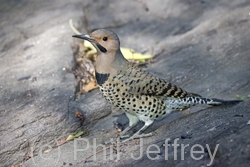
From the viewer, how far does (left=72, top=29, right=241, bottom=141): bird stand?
5.40 m

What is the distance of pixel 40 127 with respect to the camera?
5.65 metres

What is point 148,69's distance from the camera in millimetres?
7055

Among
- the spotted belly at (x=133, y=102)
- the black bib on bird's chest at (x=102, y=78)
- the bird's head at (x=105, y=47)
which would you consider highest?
the bird's head at (x=105, y=47)

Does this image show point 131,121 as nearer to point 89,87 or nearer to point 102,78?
point 102,78

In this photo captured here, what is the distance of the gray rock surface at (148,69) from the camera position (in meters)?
5.07

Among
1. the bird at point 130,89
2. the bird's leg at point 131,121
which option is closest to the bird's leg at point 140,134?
the bird at point 130,89

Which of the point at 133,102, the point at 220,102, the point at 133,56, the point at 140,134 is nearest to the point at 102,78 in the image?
the point at 133,102

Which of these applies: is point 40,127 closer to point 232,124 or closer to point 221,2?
point 232,124

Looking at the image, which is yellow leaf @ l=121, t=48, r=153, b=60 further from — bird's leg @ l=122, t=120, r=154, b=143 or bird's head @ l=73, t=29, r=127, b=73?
bird's leg @ l=122, t=120, r=154, b=143

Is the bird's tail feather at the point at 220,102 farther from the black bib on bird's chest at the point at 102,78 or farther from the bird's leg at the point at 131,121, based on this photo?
the black bib on bird's chest at the point at 102,78

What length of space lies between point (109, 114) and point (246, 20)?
3.17 m

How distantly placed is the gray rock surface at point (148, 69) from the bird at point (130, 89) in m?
0.20

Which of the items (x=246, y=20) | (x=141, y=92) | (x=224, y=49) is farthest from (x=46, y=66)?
(x=246, y=20)

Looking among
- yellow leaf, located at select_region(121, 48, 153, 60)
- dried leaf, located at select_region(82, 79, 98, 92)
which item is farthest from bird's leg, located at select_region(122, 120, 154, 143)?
yellow leaf, located at select_region(121, 48, 153, 60)
